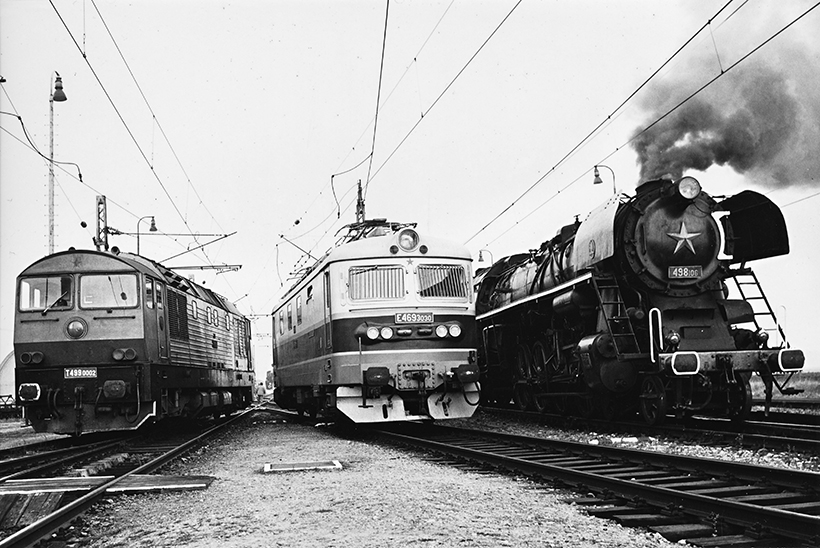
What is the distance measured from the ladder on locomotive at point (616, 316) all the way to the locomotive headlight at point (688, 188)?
168cm

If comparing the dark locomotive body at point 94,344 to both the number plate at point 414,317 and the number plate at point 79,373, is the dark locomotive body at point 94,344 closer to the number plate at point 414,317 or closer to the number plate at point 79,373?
the number plate at point 79,373

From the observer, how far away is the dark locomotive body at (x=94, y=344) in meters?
13.2

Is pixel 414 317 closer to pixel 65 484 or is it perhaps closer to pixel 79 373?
pixel 79 373

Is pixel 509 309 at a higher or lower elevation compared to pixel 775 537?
higher

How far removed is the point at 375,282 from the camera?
13.6 meters

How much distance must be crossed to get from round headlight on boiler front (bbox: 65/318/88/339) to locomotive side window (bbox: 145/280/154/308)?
3.55 feet

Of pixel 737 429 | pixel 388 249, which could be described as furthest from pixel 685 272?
pixel 388 249

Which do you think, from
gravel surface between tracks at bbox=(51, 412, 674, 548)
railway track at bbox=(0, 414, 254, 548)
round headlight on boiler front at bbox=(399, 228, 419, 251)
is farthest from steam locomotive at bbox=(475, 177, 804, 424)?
railway track at bbox=(0, 414, 254, 548)

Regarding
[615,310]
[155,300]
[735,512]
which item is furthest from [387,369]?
[735,512]

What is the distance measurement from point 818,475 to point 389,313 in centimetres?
793

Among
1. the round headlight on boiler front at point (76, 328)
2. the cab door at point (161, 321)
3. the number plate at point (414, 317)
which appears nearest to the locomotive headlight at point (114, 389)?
the round headlight on boiler front at point (76, 328)

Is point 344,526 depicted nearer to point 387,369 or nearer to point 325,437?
point 387,369

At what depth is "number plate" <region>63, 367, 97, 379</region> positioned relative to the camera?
13.2 metres

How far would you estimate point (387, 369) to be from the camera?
41.9 ft
